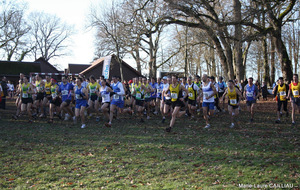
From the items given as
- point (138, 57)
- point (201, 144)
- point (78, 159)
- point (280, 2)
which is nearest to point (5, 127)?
point (78, 159)

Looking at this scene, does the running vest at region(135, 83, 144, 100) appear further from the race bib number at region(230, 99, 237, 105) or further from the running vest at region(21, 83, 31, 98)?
the running vest at region(21, 83, 31, 98)

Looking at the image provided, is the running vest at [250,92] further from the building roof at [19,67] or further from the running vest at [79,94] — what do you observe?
the building roof at [19,67]

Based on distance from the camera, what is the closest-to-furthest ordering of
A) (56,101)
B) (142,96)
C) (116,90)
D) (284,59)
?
1. (116,90)
2. (56,101)
3. (142,96)
4. (284,59)

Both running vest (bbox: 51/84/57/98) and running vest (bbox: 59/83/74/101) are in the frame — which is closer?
running vest (bbox: 59/83/74/101)

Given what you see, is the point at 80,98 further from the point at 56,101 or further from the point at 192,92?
the point at 192,92

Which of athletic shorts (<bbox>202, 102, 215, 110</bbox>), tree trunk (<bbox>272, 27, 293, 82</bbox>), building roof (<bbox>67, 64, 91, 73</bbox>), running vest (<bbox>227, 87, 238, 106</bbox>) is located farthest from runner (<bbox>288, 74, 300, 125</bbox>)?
building roof (<bbox>67, 64, 91, 73</bbox>)

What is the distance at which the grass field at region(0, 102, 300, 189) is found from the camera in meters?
5.62

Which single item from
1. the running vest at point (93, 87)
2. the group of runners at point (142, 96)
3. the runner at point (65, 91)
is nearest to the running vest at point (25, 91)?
the group of runners at point (142, 96)

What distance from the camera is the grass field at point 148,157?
221 inches

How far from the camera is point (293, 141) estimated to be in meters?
8.76

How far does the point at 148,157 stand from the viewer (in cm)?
729

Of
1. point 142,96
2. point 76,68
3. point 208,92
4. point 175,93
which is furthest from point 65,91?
point 76,68

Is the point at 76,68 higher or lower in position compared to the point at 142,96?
higher

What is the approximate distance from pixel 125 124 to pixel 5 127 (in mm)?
5099
